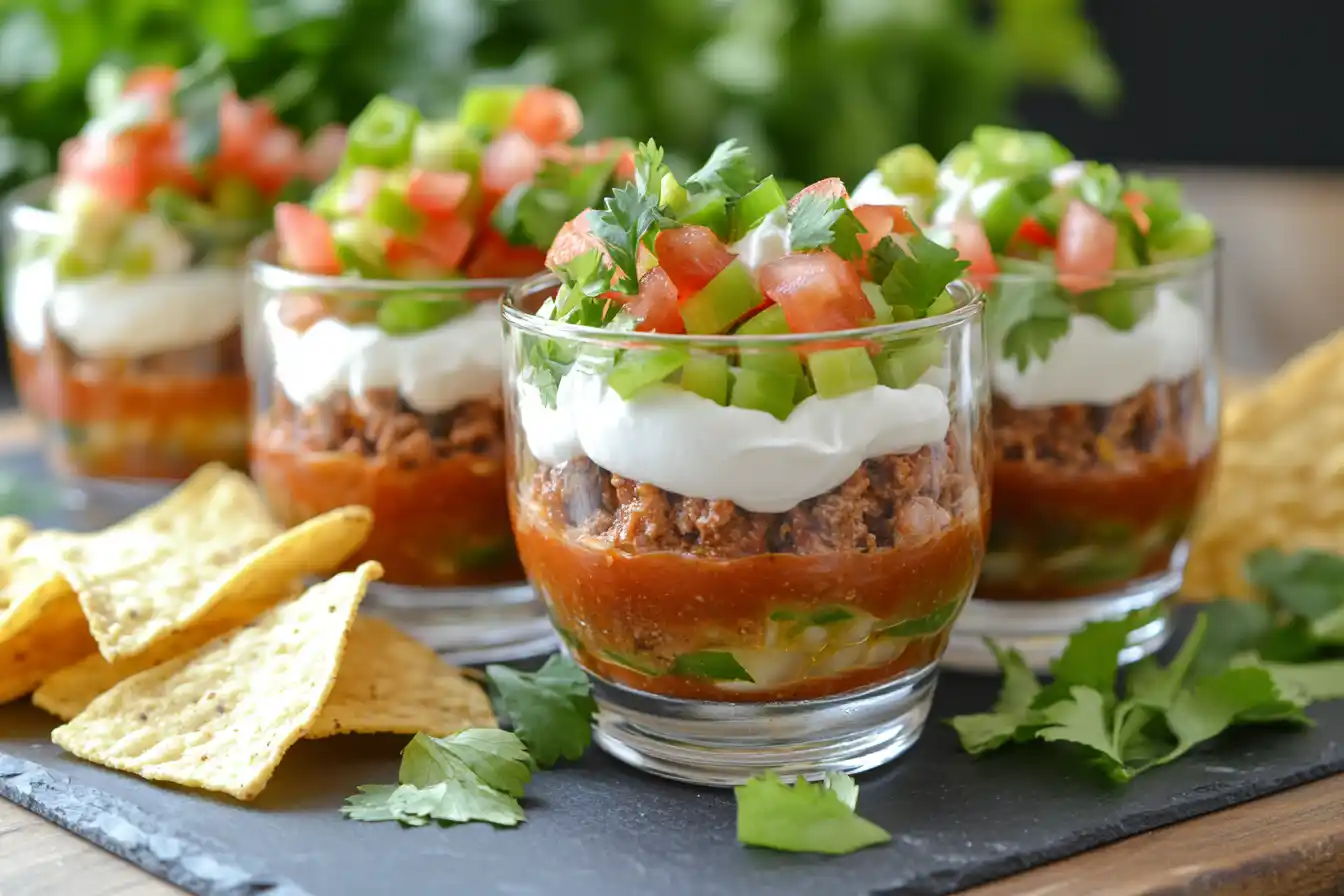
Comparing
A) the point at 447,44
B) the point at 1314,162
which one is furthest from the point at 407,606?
the point at 1314,162

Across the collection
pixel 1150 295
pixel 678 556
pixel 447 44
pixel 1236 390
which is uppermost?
pixel 447 44

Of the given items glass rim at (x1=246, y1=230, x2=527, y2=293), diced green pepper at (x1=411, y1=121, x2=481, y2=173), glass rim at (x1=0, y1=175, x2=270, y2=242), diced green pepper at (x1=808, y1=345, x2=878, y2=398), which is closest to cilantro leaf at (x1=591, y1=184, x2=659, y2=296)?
diced green pepper at (x1=808, y1=345, x2=878, y2=398)

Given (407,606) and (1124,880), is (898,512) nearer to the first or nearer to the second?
(1124,880)

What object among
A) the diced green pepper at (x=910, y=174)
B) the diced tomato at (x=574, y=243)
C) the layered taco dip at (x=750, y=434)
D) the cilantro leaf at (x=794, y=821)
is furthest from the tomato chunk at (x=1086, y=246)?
the cilantro leaf at (x=794, y=821)

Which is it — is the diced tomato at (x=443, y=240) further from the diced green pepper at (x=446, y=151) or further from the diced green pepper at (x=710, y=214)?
the diced green pepper at (x=710, y=214)

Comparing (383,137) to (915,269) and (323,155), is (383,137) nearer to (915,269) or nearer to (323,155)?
(323,155)

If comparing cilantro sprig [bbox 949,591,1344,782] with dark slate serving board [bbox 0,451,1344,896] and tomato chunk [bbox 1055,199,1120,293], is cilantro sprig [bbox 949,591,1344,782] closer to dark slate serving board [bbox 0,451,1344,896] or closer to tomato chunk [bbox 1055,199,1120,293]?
dark slate serving board [bbox 0,451,1344,896]
